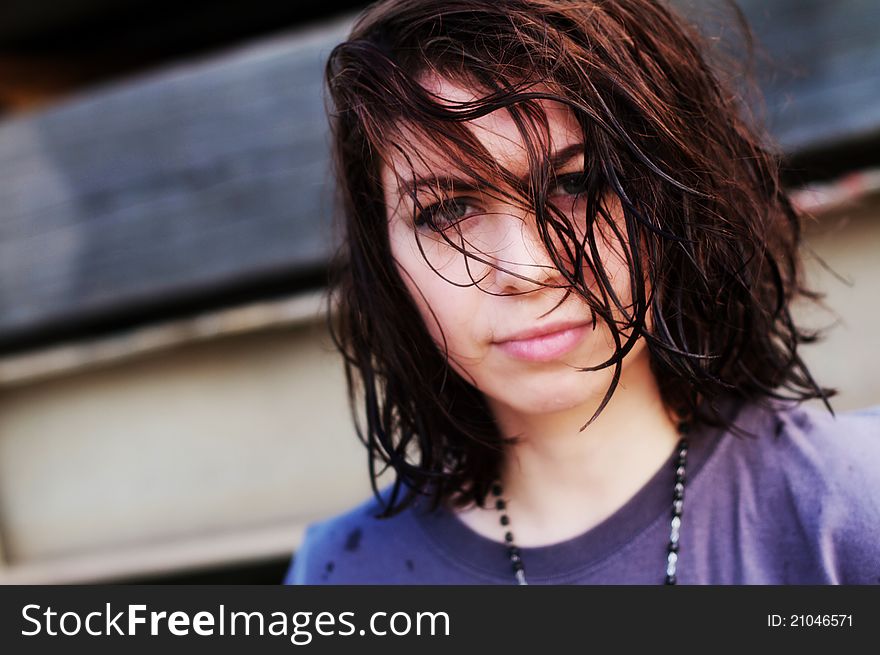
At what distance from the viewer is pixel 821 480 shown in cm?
90

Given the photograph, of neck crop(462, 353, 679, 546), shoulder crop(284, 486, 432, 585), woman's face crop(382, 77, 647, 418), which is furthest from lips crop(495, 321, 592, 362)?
shoulder crop(284, 486, 432, 585)

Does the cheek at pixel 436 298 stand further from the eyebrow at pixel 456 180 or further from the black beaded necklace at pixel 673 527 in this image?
the black beaded necklace at pixel 673 527

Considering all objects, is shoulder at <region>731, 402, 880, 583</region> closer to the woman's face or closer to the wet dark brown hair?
the wet dark brown hair

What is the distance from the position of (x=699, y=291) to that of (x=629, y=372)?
0.15m

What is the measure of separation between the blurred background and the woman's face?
0.94 meters

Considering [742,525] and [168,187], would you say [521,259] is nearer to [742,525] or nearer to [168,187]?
[742,525]

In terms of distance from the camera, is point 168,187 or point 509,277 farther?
point 168,187

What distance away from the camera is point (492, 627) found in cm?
97

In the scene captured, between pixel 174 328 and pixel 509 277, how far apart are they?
1.38 metres

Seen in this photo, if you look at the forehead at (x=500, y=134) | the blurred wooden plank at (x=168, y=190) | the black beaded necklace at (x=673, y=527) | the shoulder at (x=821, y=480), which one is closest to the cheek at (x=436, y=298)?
the forehead at (x=500, y=134)

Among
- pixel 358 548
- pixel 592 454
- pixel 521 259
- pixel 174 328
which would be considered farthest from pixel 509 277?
pixel 174 328

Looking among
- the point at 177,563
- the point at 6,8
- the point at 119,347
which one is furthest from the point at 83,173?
the point at 177,563

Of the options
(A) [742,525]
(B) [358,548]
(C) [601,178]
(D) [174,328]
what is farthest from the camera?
(D) [174,328]

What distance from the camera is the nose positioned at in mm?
827
